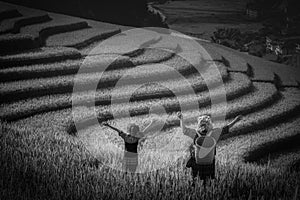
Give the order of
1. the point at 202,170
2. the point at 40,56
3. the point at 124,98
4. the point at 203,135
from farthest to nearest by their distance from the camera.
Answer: the point at 40,56 < the point at 124,98 < the point at 202,170 < the point at 203,135

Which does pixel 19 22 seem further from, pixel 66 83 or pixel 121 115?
pixel 121 115

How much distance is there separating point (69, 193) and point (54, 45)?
36.8 ft

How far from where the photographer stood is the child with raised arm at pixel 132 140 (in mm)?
4398

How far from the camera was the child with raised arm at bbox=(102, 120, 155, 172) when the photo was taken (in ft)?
14.4

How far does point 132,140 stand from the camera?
14.6 ft

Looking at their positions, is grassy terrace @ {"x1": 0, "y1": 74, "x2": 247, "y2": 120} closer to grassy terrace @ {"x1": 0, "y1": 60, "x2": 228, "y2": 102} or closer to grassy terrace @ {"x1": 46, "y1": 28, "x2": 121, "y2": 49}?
grassy terrace @ {"x1": 0, "y1": 60, "x2": 228, "y2": 102}

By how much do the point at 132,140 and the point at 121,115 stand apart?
5.69 metres

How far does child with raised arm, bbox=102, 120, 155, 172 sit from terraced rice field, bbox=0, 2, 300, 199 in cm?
22

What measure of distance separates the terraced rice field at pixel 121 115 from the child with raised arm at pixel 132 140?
0.22 m

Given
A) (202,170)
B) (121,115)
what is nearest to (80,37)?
(121,115)

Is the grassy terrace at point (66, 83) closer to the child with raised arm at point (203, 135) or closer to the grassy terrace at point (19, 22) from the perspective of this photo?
the grassy terrace at point (19, 22)

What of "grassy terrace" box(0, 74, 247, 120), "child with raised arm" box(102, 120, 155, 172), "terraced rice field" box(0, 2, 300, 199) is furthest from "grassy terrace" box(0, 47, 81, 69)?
"child with raised arm" box(102, 120, 155, 172)

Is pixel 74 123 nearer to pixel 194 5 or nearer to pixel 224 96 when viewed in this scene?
pixel 224 96

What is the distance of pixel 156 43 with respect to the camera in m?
17.0
